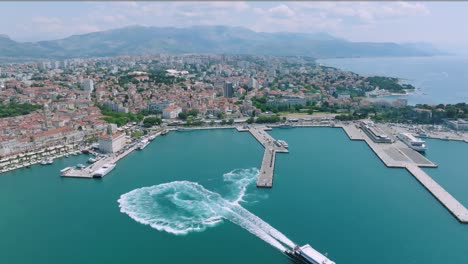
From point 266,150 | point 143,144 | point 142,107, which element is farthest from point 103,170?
point 142,107

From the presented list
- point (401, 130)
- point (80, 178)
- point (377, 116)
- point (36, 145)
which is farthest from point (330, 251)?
point (377, 116)

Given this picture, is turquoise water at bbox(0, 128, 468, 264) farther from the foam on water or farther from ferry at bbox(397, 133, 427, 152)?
ferry at bbox(397, 133, 427, 152)

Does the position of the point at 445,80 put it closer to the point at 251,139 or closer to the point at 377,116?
the point at 377,116

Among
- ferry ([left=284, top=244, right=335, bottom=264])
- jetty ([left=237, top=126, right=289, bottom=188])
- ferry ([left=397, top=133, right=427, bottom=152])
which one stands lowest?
ferry ([left=284, top=244, right=335, bottom=264])

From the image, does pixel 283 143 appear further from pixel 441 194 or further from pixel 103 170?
pixel 103 170

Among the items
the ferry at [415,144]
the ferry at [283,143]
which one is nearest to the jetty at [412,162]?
the ferry at [415,144]

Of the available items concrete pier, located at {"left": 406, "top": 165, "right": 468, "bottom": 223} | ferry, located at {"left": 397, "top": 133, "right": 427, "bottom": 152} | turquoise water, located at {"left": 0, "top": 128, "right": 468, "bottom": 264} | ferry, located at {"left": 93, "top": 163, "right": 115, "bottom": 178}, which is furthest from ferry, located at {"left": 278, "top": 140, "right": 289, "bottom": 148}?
ferry, located at {"left": 93, "top": 163, "right": 115, "bottom": 178}
